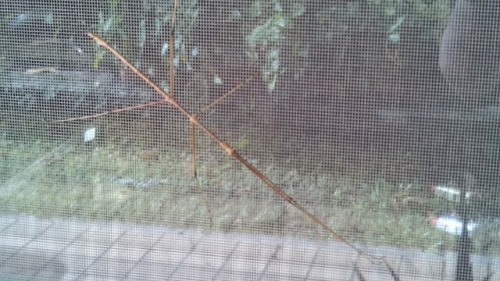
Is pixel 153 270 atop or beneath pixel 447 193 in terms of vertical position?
beneath

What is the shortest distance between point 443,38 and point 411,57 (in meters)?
0.05

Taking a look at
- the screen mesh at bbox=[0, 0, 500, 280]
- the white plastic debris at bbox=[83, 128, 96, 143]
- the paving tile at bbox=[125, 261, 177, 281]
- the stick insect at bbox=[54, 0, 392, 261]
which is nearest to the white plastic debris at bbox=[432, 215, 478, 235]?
the screen mesh at bbox=[0, 0, 500, 280]

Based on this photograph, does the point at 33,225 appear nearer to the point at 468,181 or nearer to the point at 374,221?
the point at 374,221

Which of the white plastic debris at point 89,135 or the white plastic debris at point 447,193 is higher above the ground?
the white plastic debris at point 447,193

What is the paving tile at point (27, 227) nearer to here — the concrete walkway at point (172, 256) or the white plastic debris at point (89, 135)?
the concrete walkway at point (172, 256)

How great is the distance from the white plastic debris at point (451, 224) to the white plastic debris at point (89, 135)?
2.01 ft

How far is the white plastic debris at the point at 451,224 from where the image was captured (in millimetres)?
784

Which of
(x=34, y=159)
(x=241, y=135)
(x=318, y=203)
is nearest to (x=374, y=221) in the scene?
(x=318, y=203)

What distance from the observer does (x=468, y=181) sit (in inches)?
30.2

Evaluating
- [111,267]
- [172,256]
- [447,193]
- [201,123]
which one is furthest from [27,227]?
[447,193]

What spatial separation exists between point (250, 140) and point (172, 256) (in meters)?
0.26

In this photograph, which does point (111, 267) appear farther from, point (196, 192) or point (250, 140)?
point (250, 140)

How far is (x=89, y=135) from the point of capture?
0.87 m

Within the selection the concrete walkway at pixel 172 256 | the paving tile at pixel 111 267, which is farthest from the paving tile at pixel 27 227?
the paving tile at pixel 111 267
